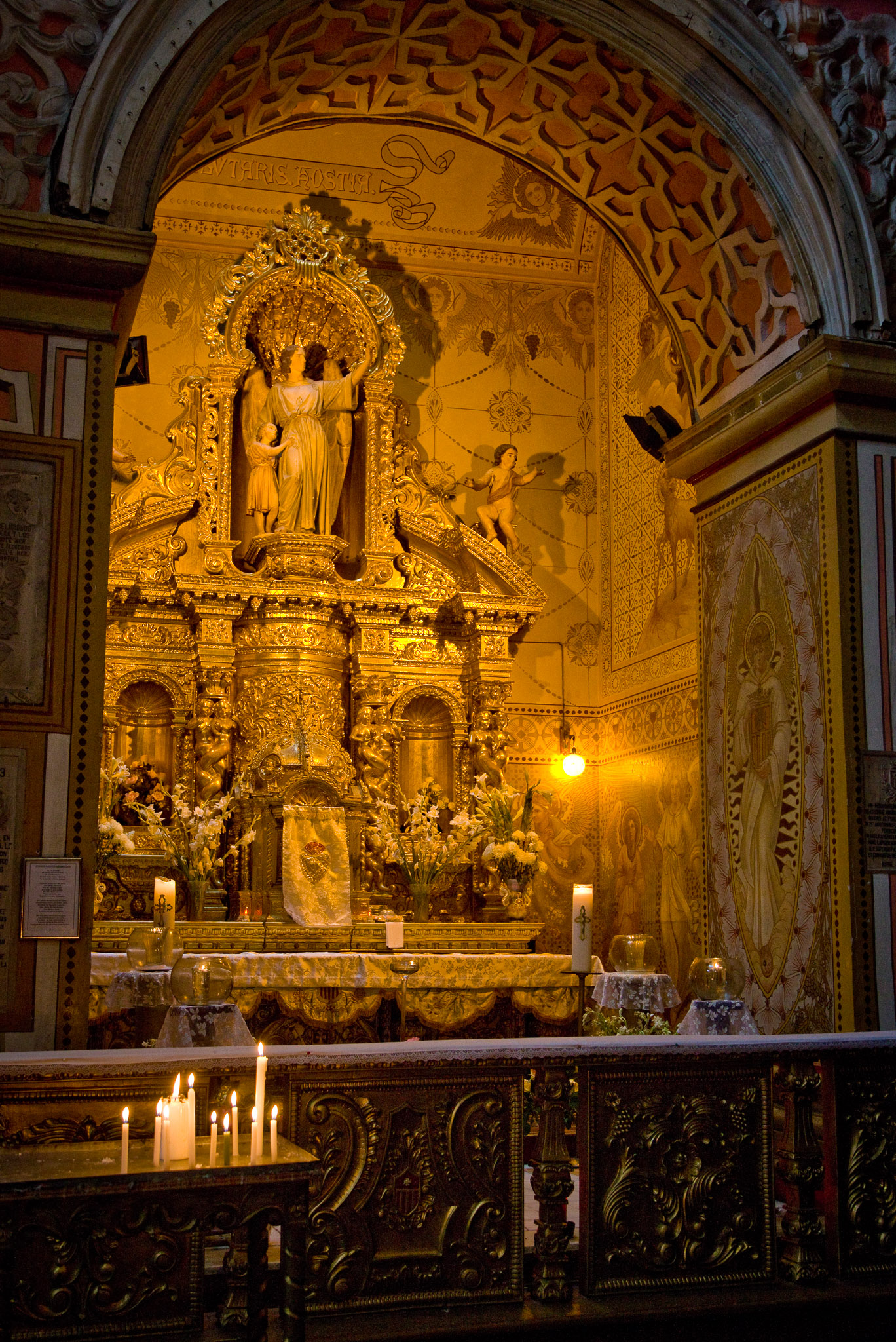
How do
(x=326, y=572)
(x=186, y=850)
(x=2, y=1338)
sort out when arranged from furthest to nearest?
(x=326, y=572), (x=186, y=850), (x=2, y=1338)

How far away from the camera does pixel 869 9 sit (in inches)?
281

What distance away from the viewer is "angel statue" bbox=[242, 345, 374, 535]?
11.6 meters

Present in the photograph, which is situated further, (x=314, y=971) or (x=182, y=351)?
(x=182, y=351)

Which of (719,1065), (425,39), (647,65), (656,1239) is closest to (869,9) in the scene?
(647,65)

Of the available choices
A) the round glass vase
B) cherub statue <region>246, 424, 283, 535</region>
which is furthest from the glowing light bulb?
cherub statue <region>246, 424, 283, 535</region>

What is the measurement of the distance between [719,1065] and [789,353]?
403cm

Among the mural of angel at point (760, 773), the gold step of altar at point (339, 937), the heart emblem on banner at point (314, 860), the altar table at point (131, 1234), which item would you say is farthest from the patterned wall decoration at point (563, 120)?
the altar table at point (131, 1234)

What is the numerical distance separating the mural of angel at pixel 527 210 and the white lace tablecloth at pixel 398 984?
7359 mm

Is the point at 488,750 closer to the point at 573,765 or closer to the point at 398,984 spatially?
the point at 573,765

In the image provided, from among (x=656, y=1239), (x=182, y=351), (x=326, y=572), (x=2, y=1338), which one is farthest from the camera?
(x=182, y=351)

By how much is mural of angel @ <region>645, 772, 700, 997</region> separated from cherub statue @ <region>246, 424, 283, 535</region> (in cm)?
407

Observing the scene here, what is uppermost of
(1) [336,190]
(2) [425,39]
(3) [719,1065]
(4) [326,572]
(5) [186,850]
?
(1) [336,190]

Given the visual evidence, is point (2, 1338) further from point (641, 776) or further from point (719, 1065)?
point (641, 776)

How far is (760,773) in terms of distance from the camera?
23.7 feet
